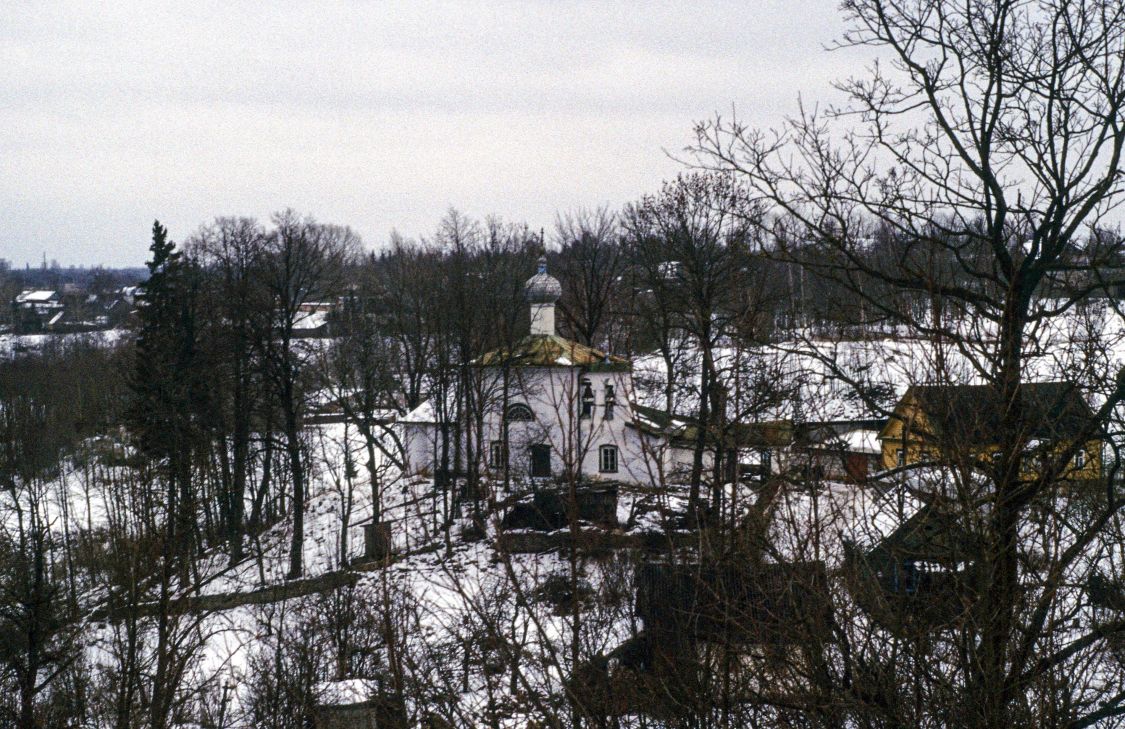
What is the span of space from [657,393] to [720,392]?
20314mm

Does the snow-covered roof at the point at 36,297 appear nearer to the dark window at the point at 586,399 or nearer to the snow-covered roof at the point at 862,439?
the dark window at the point at 586,399

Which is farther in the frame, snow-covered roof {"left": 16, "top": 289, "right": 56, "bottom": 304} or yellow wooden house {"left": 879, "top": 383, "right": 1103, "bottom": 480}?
snow-covered roof {"left": 16, "top": 289, "right": 56, "bottom": 304}

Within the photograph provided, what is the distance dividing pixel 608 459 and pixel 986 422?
26242 millimetres

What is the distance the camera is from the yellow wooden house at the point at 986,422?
4.91 metres

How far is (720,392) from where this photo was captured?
20.7 feet

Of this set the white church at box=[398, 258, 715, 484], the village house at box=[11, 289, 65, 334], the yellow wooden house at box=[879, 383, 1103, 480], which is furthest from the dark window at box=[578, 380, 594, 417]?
the village house at box=[11, 289, 65, 334]

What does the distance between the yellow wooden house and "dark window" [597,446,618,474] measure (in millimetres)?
25435

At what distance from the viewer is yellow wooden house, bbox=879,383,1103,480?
491 centimetres

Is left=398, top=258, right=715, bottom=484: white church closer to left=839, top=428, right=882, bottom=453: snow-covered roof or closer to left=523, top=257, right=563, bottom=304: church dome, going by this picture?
left=523, top=257, right=563, bottom=304: church dome

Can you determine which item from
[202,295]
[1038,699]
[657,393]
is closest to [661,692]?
[1038,699]

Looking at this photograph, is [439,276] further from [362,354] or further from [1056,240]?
[1056,240]

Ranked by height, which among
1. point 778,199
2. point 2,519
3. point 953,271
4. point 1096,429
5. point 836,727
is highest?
point 778,199

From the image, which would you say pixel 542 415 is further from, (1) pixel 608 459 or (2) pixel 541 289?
(2) pixel 541 289

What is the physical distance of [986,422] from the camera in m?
5.06
